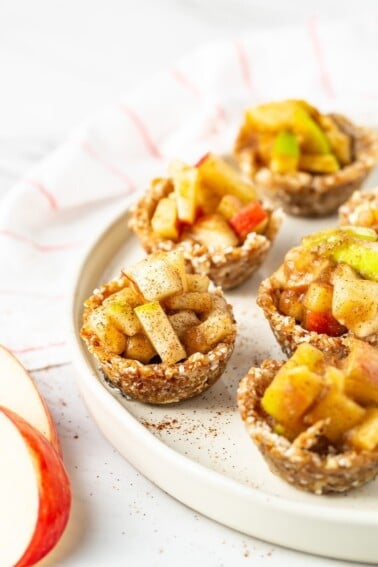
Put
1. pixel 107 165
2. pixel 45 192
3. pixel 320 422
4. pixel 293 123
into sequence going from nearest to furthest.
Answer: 1. pixel 320 422
2. pixel 293 123
3. pixel 45 192
4. pixel 107 165

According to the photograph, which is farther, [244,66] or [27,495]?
[244,66]

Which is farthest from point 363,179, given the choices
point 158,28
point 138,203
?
point 158,28

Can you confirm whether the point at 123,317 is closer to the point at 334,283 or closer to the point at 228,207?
the point at 334,283

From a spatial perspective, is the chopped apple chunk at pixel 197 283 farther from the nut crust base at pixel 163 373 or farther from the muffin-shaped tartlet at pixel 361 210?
the muffin-shaped tartlet at pixel 361 210

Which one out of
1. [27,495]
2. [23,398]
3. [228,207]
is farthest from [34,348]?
[27,495]

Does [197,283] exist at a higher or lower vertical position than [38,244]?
higher

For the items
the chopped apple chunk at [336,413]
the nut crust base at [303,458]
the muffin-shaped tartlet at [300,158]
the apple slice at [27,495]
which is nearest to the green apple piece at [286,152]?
the muffin-shaped tartlet at [300,158]

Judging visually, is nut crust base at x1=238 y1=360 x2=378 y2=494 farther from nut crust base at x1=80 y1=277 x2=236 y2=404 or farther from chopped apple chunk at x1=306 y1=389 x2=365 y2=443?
nut crust base at x1=80 y1=277 x2=236 y2=404
